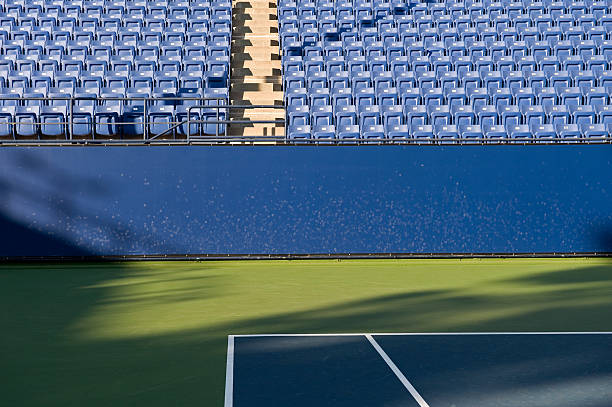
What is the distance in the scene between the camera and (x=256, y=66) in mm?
20156

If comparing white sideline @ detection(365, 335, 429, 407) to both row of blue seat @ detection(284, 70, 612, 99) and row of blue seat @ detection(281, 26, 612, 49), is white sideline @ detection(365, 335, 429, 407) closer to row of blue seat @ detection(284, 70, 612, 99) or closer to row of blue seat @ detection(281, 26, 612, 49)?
row of blue seat @ detection(284, 70, 612, 99)

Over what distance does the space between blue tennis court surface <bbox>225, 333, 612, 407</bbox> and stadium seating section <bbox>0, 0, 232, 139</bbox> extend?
9.71m

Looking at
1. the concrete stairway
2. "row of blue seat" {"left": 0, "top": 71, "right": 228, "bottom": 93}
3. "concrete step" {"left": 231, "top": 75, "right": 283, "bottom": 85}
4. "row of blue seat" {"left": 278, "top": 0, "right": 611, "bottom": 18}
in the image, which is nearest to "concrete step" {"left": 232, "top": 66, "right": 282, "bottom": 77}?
the concrete stairway

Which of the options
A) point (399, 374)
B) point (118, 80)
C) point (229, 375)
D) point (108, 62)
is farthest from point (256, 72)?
point (399, 374)

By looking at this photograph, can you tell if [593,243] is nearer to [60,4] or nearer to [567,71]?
[567,71]

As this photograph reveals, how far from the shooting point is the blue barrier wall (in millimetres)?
12109

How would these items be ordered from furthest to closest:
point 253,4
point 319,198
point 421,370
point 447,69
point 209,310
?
point 253,4, point 447,69, point 319,198, point 209,310, point 421,370

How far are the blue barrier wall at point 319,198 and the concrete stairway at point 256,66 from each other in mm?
4096

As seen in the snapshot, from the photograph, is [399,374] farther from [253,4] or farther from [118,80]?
[253,4]

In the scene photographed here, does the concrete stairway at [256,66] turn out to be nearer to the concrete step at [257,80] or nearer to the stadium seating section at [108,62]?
the concrete step at [257,80]

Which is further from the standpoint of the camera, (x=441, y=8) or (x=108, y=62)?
(x=441, y=8)

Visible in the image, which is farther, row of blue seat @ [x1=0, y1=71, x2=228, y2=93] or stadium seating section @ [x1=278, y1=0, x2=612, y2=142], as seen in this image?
row of blue seat @ [x1=0, y1=71, x2=228, y2=93]

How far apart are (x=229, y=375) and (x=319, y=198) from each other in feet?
23.7

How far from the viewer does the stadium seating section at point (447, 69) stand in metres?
15.9
